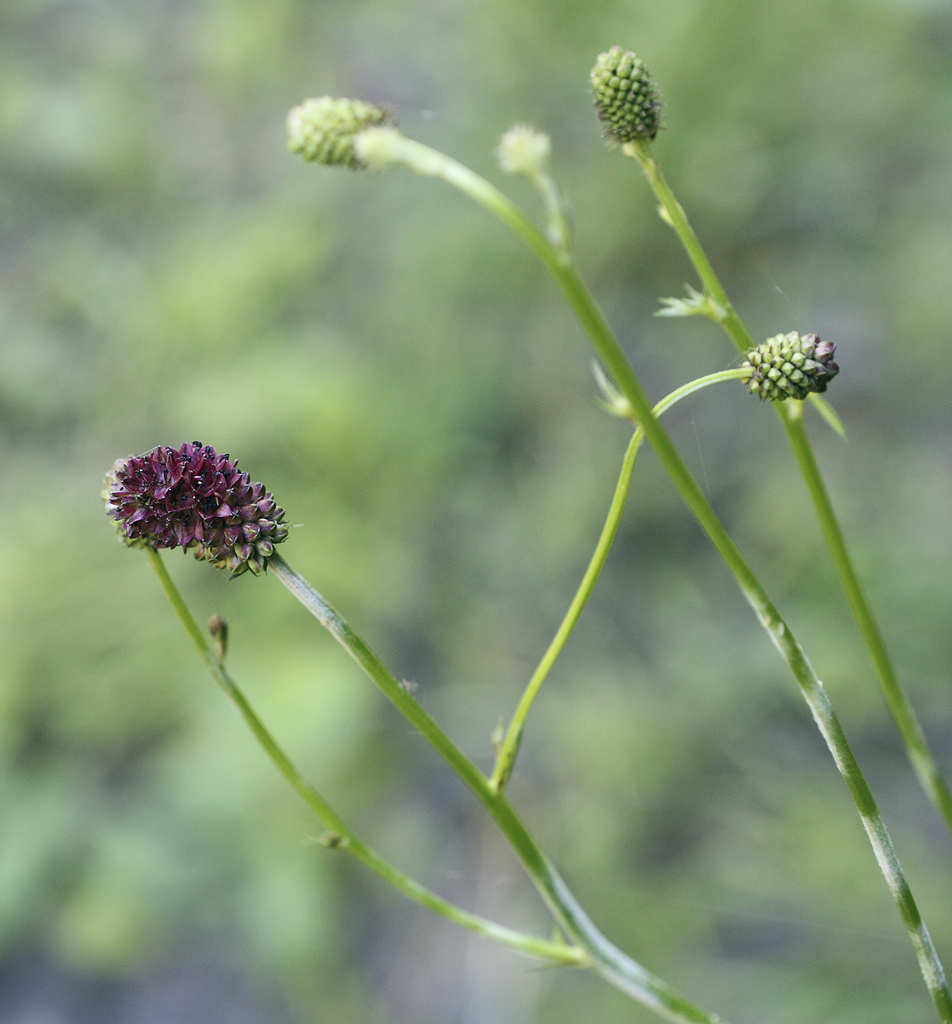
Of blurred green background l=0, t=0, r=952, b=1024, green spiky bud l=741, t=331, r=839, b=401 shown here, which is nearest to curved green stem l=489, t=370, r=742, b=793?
green spiky bud l=741, t=331, r=839, b=401

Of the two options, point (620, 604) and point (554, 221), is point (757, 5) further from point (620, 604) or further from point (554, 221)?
point (554, 221)

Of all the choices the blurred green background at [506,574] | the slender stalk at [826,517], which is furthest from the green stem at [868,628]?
the blurred green background at [506,574]

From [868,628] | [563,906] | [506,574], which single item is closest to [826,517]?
[868,628]

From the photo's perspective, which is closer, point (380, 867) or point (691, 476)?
point (691, 476)

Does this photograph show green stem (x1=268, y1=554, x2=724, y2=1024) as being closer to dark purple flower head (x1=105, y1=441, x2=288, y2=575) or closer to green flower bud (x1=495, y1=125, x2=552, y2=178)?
dark purple flower head (x1=105, y1=441, x2=288, y2=575)

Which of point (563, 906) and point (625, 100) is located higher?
point (625, 100)

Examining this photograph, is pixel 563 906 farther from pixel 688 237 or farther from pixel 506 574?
pixel 506 574

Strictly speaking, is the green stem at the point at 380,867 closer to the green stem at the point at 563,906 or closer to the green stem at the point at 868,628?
the green stem at the point at 563,906
